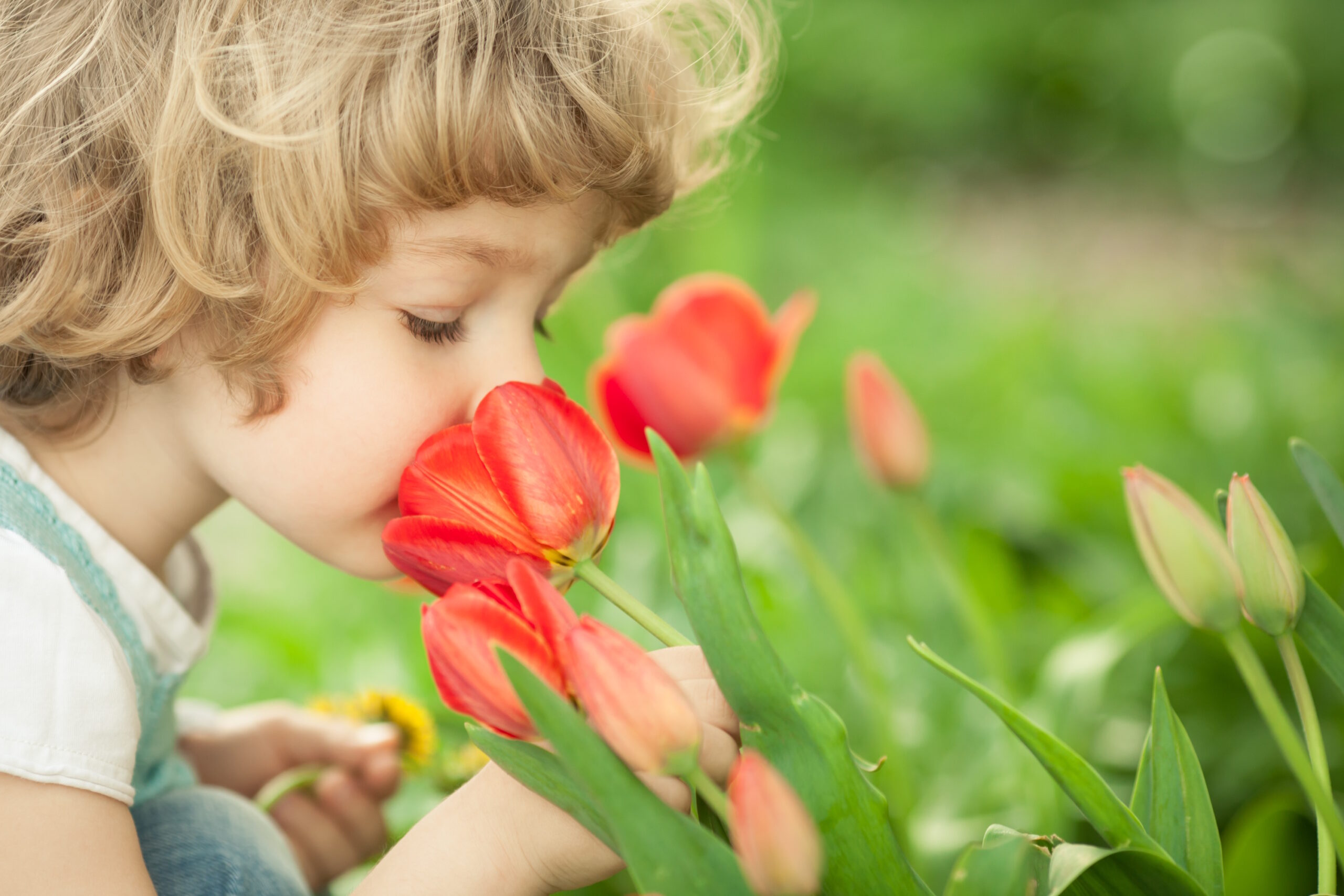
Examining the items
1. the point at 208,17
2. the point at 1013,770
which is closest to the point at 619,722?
the point at 208,17

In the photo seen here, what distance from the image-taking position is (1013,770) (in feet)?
3.25

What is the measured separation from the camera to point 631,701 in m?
0.42

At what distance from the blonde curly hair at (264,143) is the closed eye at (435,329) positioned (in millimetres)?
44

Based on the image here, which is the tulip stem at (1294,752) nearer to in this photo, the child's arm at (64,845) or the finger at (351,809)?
the child's arm at (64,845)

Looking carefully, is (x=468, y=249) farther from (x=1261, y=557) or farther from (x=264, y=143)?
(x=1261, y=557)

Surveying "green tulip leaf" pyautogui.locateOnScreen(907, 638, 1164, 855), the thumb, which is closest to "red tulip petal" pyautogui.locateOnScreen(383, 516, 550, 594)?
"green tulip leaf" pyautogui.locateOnScreen(907, 638, 1164, 855)

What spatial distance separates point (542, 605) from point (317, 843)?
0.70 meters

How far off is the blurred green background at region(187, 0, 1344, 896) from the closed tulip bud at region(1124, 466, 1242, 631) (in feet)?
1.27

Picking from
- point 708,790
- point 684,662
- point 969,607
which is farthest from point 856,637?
point 708,790

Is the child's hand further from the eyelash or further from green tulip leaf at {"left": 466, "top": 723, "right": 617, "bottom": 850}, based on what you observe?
green tulip leaf at {"left": 466, "top": 723, "right": 617, "bottom": 850}

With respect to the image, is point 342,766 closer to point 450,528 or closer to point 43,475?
point 43,475

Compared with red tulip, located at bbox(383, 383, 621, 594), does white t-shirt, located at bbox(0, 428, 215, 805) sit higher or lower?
lower

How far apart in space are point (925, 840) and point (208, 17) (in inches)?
32.0

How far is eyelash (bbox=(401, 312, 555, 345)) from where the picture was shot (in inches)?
28.8
